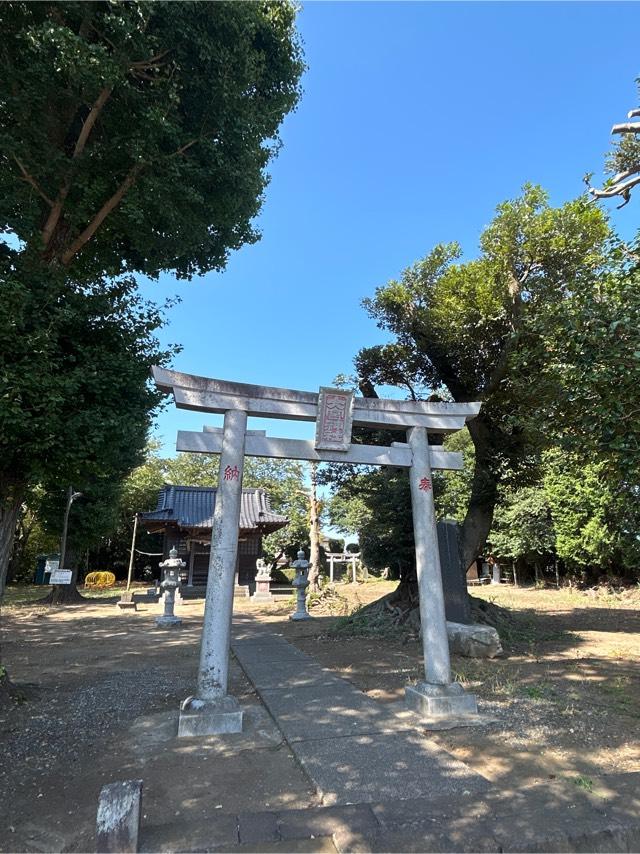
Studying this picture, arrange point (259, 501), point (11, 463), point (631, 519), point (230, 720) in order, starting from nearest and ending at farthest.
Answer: point (230, 720) < point (11, 463) < point (631, 519) < point (259, 501)

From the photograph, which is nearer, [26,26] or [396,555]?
[26,26]

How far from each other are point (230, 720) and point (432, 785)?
2.05m

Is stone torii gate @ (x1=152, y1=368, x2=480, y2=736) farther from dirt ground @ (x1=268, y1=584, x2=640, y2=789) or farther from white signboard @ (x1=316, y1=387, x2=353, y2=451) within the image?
dirt ground @ (x1=268, y1=584, x2=640, y2=789)

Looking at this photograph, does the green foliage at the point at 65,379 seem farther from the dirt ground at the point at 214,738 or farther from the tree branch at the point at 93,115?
the dirt ground at the point at 214,738

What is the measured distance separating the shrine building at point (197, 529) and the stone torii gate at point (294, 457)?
16.9 metres

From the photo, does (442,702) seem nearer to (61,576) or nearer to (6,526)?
(6,526)

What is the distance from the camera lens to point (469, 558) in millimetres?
10523

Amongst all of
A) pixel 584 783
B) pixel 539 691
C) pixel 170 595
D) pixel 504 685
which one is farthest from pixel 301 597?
pixel 584 783

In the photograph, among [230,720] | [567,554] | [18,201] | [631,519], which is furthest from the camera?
[567,554]

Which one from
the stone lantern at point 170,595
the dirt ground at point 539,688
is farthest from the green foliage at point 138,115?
the stone lantern at point 170,595

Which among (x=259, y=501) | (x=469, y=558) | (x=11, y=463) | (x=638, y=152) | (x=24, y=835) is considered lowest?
(x=24, y=835)

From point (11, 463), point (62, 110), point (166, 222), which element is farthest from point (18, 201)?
point (11, 463)

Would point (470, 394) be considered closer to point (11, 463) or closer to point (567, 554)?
point (11, 463)

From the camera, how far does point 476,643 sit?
7.74 metres
